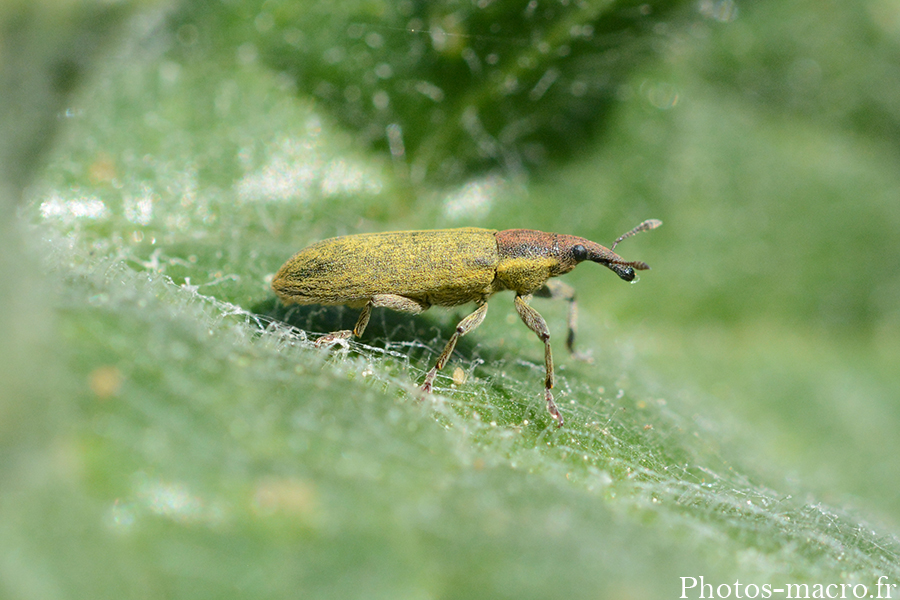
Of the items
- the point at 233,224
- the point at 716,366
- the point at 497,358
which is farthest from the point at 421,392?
the point at 716,366

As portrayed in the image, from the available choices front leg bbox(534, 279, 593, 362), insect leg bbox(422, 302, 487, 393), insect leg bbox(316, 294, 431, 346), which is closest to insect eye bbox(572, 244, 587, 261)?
front leg bbox(534, 279, 593, 362)

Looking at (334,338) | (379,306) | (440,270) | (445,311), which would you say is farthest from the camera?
(445,311)

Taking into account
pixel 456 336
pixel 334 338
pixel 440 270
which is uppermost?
pixel 440 270

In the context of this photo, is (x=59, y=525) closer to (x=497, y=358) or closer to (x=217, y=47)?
(x=497, y=358)

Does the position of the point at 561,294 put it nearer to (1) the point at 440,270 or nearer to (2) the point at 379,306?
(1) the point at 440,270

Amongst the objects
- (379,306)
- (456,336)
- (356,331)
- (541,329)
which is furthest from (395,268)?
(541,329)

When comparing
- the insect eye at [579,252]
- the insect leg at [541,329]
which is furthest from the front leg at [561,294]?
the insect eye at [579,252]

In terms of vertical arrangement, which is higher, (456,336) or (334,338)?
(334,338)

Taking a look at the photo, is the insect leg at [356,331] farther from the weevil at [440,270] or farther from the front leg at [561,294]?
the front leg at [561,294]
